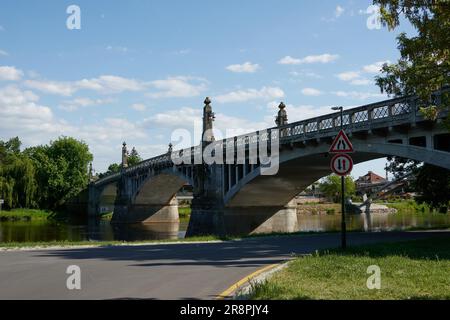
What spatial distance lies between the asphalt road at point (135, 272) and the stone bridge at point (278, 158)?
863 centimetres

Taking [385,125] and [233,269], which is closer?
[233,269]

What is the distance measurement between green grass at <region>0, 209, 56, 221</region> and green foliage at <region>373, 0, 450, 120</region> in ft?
199

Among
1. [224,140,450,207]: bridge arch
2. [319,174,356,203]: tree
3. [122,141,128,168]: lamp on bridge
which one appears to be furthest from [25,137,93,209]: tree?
[319,174,356,203]: tree

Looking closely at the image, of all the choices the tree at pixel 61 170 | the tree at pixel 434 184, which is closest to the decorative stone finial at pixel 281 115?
the tree at pixel 434 184

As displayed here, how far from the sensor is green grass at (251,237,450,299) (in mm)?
7754

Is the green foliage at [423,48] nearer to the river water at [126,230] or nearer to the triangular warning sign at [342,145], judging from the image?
the triangular warning sign at [342,145]

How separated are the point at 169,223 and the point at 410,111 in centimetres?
4699

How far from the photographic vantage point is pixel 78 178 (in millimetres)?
86562

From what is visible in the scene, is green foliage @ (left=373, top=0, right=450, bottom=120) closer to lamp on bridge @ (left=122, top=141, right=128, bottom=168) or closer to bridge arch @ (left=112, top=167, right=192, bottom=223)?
bridge arch @ (left=112, top=167, right=192, bottom=223)

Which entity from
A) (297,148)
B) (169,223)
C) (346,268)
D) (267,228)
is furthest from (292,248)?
(169,223)

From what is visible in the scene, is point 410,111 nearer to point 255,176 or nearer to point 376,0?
point 376,0

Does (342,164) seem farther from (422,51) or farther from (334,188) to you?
(334,188)

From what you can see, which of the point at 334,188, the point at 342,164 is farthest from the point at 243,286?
the point at 334,188

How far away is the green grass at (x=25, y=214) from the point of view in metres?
64.0
